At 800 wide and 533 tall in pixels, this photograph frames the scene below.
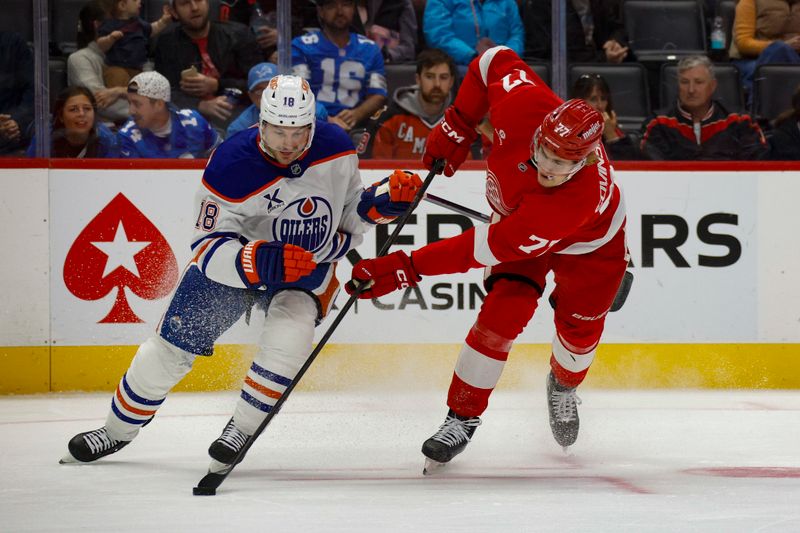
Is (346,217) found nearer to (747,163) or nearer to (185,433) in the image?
(185,433)

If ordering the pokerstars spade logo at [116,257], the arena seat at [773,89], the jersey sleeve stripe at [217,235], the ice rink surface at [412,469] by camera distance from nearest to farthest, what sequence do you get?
the ice rink surface at [412,469]
the jersey sleeve stripe at [217,235]
the pokerstars spade logo at [116,257]
the arena seat at [773,89]

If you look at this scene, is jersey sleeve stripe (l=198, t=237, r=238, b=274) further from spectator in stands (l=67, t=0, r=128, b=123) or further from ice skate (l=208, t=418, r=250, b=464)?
spectator in stands (l=67, t=0, r=128, b=123)

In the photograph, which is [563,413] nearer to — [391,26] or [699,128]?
[699,128]

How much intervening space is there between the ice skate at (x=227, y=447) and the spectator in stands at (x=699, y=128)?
2638 mm

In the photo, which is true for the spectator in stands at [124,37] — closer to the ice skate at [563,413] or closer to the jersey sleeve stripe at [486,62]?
the jersey sleeve stripe at [486,62]

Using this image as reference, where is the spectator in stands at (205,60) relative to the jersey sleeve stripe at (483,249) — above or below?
above

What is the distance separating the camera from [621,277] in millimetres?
3658

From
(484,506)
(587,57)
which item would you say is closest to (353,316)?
(587,57)

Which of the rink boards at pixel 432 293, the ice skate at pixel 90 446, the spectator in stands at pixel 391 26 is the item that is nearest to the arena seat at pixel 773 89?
the rink boards at pixel 432 293

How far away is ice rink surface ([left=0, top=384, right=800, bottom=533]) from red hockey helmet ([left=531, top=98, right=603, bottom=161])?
2.86 ft

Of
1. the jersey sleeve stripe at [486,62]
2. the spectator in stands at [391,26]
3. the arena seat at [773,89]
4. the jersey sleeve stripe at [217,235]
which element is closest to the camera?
the jersey sleeve stripe at [217,235]

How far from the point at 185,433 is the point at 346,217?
3.44 feet

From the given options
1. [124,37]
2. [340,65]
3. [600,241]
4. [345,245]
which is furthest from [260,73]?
[600,241]

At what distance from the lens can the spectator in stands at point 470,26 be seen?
517 cm
